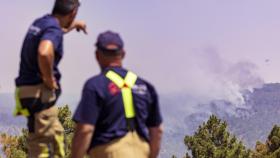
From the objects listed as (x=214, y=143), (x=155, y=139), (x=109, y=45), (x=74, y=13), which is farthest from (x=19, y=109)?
(x=214, y=143)

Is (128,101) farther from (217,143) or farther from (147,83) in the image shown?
(217,143)

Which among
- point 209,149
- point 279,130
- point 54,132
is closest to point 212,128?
point 209,149

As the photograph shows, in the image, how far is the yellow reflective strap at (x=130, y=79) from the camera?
6191 millimetres

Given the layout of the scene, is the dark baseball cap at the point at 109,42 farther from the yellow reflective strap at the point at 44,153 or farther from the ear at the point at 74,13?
the yellow reflective strap at the point at 44,153

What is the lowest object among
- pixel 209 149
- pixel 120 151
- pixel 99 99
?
pixel 209 149

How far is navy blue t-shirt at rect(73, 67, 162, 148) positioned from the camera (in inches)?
234

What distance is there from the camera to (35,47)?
6.78 metres

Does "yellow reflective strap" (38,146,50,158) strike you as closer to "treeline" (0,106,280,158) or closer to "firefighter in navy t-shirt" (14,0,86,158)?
"firefighter in navy t-shirt" (14,0,86,158)

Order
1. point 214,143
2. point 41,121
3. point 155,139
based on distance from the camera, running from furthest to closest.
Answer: point 214,143, point 41,121, point 155,139

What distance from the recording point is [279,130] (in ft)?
183

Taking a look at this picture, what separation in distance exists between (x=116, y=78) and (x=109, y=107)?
0.32 m

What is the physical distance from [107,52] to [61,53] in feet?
2.77

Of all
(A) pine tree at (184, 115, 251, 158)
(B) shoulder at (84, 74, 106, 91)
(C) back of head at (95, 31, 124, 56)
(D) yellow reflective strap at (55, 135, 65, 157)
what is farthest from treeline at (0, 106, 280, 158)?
(B) shoulder at (84, 74, 106, 91)

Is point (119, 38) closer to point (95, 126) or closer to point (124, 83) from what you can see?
point (124, 83)
